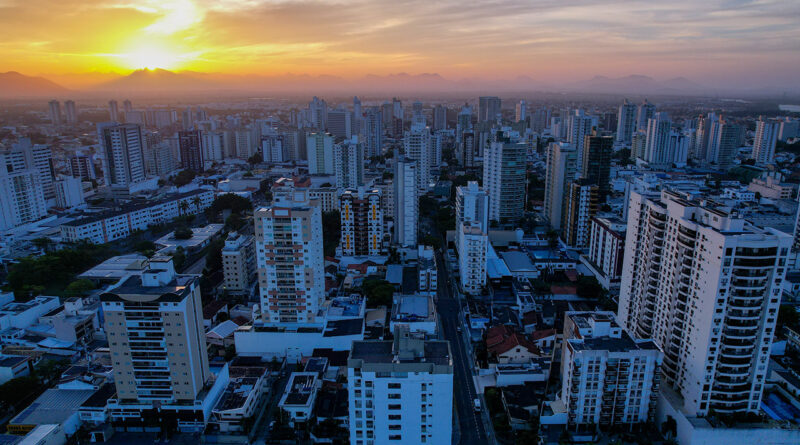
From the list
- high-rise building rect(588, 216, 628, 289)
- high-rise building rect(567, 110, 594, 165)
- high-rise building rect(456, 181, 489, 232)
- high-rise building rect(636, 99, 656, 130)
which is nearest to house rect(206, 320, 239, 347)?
high-rise building rect(456, 181, 489, 232)

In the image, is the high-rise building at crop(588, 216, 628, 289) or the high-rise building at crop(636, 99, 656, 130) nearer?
the high-rise building at crop(588, 216, 628, 289)

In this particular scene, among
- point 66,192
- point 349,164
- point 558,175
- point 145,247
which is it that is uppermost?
point 558,175

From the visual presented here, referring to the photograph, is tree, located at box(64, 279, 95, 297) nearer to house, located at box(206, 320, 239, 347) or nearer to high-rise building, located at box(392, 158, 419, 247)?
house, located at box(206, 320, 239, 347)

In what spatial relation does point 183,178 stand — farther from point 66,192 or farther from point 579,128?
point 579,128

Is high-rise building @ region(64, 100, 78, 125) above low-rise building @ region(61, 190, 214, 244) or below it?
above

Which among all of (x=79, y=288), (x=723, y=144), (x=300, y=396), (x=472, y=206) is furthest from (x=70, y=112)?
(x=723, y=144)

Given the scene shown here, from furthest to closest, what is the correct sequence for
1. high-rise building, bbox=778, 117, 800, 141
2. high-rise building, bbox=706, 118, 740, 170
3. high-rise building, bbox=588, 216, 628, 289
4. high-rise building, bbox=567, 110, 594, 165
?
high-rise building, bbox=778, 117, 800, 141 → high-rise building, bbox=567, 110, 594, 165 → high-rise building, bbox=706, 118, 740, 170 → high-rise building, bbox=588, 216, 628, 289

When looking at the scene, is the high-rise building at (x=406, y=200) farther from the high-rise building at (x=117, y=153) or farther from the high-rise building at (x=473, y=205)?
the high-rise building at (x=117, y=153)
